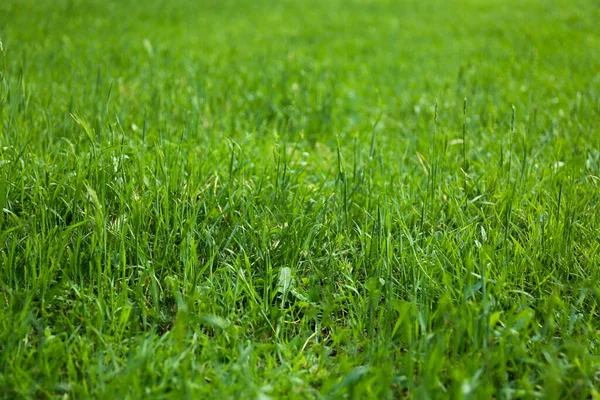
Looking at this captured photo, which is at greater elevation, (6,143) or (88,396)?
(6,143)

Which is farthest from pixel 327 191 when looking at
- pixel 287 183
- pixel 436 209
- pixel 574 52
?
pixel 574 52

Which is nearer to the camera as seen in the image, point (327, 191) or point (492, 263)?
point (492, 263)

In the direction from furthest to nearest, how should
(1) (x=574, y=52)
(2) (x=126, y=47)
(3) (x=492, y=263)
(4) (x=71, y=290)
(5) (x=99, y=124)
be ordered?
(1) (x=574, y=52) → (2) (x=126, y=47) → (5) (x=99, y=124) → (3) (x=492, y=263) → (4) (x=71, y=290)

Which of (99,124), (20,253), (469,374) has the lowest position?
(469,374)

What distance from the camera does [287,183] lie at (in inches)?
98.6

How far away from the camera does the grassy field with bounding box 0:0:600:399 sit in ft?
5.00

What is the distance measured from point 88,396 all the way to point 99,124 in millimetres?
1845

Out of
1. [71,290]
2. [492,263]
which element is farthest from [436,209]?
[71,290]

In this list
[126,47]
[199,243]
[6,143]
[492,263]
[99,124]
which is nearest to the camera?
[492,263]

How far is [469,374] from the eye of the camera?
148 cm

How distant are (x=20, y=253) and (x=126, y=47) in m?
4.08

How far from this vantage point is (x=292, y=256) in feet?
6.85

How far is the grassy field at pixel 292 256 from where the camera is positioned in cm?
153

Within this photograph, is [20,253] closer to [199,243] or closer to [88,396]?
[199,243]
